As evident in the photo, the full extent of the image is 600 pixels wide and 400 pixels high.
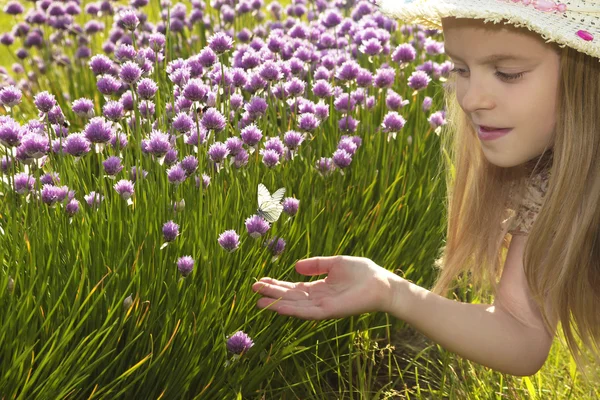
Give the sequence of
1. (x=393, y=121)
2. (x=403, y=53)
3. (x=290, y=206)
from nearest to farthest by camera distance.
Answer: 1. (x=290, y=206)
2. (x=393, y=121)
3. (x=403, y=53)

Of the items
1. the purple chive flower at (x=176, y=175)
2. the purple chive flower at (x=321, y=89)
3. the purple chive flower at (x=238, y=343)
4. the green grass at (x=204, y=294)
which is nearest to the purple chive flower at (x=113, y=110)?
the green grass at (x=204, y=294)

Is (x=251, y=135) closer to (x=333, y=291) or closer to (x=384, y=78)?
(x=333, y=291)

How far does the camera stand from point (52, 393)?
2.08 meters

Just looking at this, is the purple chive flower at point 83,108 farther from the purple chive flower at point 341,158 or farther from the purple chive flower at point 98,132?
the purple chive flower at point 341,158

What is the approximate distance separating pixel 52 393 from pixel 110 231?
525 mm

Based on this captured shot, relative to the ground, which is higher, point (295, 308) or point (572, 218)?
point (572, 218)

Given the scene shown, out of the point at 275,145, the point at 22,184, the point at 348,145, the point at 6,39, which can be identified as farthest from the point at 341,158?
the point at 6,39

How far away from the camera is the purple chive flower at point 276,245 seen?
2545 mm

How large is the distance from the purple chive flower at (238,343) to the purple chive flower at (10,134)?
821 millimetres

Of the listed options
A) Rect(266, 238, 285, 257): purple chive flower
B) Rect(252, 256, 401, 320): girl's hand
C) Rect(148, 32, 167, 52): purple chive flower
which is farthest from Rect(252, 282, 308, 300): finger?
Rect(148, 32, 167, 52): purple chive flower

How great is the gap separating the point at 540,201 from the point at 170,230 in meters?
1.09

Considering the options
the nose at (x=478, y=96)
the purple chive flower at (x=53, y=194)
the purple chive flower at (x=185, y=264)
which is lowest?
the purple chive flower at (x=185, y=264)

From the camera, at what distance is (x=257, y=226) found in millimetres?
2400

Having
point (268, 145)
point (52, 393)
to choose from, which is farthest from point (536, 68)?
point (52, 393)
